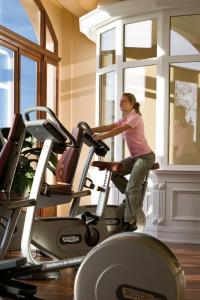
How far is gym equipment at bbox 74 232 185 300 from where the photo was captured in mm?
2062

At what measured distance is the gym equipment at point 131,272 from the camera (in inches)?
81.2

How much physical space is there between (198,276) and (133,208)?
41.1 inches

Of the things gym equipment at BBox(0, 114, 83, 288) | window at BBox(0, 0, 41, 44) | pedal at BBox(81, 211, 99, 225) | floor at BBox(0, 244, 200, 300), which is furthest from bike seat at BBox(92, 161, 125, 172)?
window at BBox(0, 0, 41, 44)

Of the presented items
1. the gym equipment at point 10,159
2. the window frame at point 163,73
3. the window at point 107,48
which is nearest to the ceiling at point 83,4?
the window at point 107,48

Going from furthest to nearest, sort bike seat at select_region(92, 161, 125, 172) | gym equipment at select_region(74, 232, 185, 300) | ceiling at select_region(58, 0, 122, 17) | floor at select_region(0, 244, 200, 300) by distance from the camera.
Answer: ceiling at select_region(58, 0, 122, 17), bike seat at select_region(92, 161, 125, 172), floor at select_region(0, 244, 200, 300), gym equipment at select_region(74, 232, 185, 300)

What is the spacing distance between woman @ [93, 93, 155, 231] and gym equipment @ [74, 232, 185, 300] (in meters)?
2.34

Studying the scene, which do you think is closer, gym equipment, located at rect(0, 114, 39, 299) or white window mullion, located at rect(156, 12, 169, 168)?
gym equipment, located at rect(0, 114, 39, 299)

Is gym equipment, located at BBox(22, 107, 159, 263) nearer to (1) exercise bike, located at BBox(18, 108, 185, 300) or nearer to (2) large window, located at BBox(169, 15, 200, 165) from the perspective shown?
(1) exercise bike, located at BBox(18, 108, 185, 300)

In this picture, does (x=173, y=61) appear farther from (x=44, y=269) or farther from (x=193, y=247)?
(x=44, y=269)

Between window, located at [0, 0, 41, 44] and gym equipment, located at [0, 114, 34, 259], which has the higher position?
window, located at [0, 0, 41, 44]

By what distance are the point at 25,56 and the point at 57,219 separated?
10.9 ft

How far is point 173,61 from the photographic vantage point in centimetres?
557

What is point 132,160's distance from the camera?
4770mm

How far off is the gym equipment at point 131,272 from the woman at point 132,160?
7.67 ft
